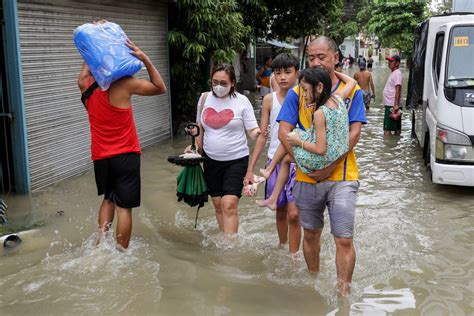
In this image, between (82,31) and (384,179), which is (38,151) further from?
(384,179)

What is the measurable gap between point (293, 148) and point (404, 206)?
11.3ft

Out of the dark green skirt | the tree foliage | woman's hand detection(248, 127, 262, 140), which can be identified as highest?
the tree foliage

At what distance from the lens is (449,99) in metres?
6.89

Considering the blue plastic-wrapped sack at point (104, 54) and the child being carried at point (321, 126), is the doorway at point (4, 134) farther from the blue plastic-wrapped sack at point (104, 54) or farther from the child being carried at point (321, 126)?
the child being carried at point (321, 126)

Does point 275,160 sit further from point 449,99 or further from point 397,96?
point 397,96

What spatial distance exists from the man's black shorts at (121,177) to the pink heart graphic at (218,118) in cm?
76

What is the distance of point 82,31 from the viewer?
13.9 feet

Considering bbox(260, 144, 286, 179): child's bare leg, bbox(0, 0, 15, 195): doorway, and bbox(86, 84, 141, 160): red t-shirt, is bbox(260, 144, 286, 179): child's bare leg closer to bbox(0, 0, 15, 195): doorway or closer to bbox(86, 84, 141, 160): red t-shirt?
bbox(86, 84, 141, 160): red t-shirt

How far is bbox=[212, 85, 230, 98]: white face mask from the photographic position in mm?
4863

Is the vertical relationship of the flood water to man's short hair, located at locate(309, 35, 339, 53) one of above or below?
below

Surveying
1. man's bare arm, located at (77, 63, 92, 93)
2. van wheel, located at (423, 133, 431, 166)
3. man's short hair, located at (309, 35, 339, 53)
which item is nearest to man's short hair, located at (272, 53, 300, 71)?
man's short hair, located at (309, 35, 339, 53)

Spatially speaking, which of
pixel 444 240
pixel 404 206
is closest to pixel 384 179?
pixel 404 206

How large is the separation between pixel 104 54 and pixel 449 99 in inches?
180

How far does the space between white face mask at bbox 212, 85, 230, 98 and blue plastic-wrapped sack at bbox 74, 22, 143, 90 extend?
83 cm
